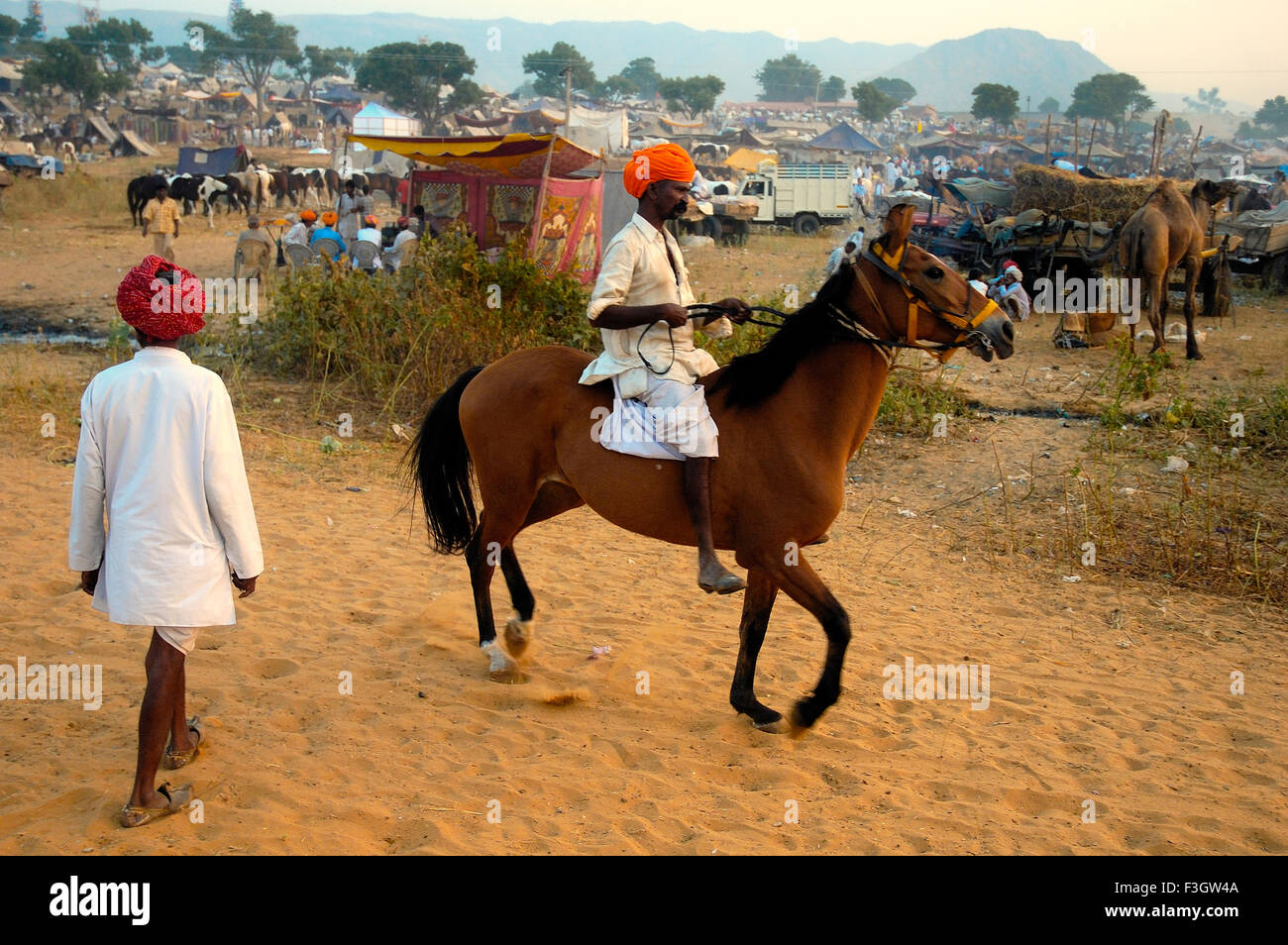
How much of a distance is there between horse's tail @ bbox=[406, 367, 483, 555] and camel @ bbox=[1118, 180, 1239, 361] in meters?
9.05

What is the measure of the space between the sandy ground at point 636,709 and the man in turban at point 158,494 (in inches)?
24.0

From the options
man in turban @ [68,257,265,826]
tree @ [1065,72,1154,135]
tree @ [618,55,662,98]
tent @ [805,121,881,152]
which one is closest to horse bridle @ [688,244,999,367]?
man in turban @ [68,257,265,826]

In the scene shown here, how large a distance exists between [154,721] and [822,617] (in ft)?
7.73

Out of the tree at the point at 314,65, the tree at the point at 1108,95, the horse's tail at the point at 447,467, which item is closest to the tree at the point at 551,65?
the tree at the point at 314,65

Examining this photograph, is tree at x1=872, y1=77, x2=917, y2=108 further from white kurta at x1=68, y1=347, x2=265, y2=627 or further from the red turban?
white kurta at x1=68, y1=347, x2=265, y2=627

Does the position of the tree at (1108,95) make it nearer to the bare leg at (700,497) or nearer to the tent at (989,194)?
the tent at (989,194)

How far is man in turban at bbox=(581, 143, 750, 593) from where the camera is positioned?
13.2ft

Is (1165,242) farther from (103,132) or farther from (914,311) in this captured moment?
(103,132)

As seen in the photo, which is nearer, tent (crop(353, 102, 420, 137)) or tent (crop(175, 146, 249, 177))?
tent (crop(175, 146, 249, 177))

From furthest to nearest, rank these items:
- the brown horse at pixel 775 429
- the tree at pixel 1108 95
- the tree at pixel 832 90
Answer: the tree at pixel 832 90 < the tree at pixel 1108 95 < the brown horse at pixel 775 429

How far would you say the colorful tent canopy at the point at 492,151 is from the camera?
13180 millimetres

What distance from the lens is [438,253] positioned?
31.1 ft
